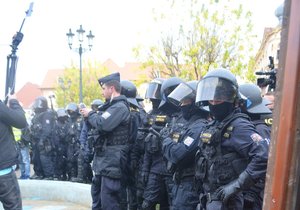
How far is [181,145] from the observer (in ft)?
12.3

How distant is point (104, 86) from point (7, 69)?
4.22 feet

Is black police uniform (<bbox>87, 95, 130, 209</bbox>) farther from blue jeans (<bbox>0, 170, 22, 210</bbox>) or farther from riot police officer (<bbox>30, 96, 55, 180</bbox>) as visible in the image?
riot police officer (<bbox>30, 96, 55, 180</bbox>)

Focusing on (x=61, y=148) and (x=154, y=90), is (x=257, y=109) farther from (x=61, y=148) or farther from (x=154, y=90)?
(x=61, y=148)

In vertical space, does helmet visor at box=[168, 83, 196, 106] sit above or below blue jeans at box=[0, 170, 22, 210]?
above

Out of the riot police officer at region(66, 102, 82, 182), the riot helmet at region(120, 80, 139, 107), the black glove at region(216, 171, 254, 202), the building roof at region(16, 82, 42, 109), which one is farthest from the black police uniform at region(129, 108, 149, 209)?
the building roof at region(16, 82, 42, 109)

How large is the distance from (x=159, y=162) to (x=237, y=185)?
79.9 inches

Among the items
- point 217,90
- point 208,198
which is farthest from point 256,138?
point 208,198

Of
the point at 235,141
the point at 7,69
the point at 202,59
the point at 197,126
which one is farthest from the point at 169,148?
the point at 202,59

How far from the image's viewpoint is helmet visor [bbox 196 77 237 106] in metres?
3.10

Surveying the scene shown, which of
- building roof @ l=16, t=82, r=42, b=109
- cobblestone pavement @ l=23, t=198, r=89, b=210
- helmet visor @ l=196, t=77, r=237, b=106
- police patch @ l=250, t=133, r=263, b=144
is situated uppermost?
helmet visor @ l=196, t=77, r=237, b=106

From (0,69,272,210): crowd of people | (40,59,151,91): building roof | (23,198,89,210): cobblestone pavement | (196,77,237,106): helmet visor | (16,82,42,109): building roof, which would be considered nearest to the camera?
(0,69,272,210): crowd of people

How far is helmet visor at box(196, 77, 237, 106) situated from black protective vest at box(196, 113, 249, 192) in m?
0.17

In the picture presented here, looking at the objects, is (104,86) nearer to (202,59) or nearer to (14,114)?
(14,114)

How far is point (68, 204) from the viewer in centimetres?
669
